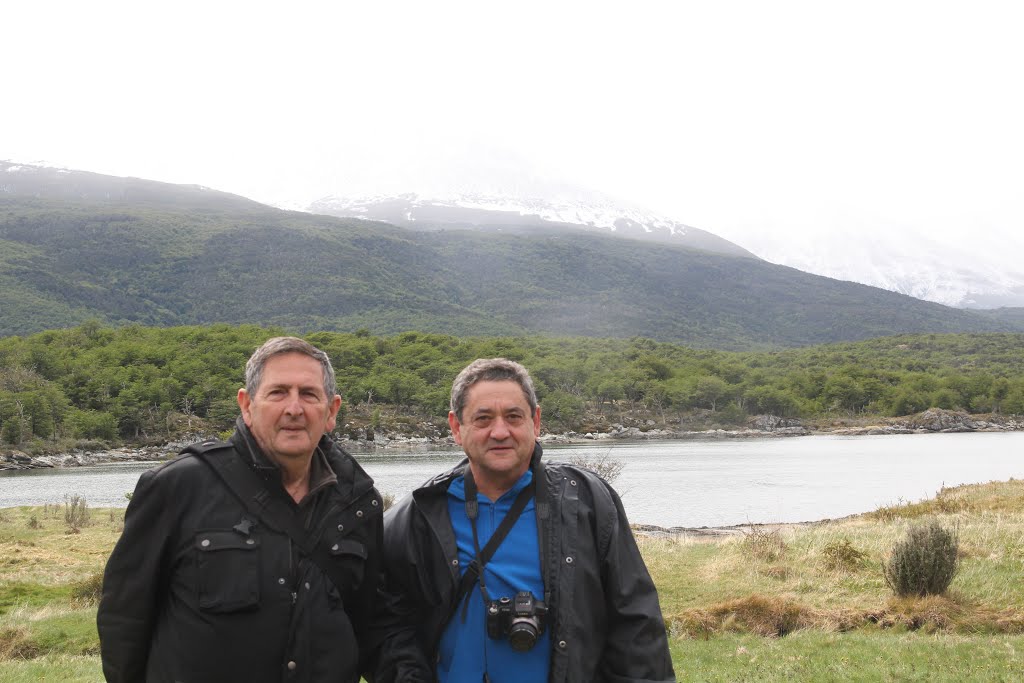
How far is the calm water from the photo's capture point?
29.0 m

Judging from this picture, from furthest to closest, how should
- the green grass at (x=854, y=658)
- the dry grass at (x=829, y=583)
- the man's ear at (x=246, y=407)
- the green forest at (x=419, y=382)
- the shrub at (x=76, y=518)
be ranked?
the green forest at (x=419, y=382)
the shrub at (x=76, y=518)
the dry grass at (x=829, y=583)
the green grass at (x=854, y=658)
the man's ear at (x=246, y=407)

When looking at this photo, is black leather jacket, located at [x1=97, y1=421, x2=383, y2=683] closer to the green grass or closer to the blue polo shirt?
the blue polo shirt

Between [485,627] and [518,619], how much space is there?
0.20 metres

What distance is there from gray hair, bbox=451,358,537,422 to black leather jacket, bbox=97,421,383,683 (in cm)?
76

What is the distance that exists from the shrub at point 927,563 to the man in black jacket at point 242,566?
8.52m

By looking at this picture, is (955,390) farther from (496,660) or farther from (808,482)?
(496,660)

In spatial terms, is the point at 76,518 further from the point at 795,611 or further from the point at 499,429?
the point at 499,429

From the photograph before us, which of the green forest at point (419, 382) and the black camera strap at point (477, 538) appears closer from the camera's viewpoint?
the black camera strap at point (477, 538)

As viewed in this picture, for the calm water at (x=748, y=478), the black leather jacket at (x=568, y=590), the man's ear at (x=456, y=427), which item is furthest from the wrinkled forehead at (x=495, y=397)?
the calm water at (x=748, y=478)

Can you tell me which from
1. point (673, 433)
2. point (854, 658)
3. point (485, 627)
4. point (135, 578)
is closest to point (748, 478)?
point (854, 658)

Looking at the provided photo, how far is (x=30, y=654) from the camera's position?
8.80 m

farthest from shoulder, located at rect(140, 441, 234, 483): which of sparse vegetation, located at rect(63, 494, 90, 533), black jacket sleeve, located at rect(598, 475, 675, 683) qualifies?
sparse vegetation, located at rect(63, 494, 90, 533)

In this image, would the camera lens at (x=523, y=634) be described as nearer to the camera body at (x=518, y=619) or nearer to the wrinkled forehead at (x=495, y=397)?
the camera body at (x=518, y=619)

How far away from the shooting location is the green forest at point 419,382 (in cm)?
8069
